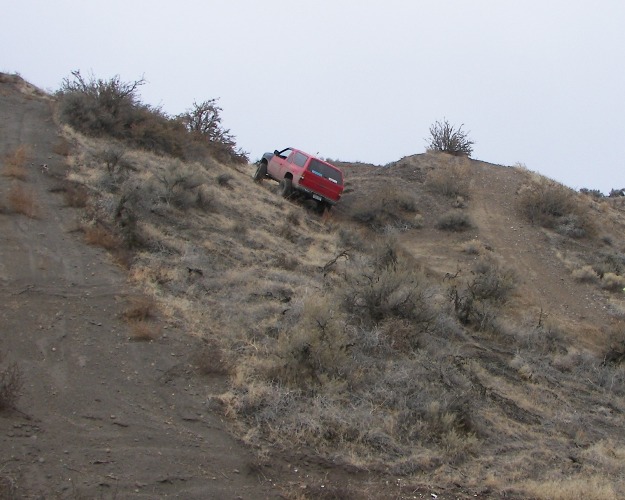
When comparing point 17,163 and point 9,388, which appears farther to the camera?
point 17,163

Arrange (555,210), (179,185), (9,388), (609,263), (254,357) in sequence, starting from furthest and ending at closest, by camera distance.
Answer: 1. (555,210)
2. (609,263)
3. (179,185)
4. (254,357)
5. (9,388)

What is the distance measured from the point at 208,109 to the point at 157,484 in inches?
874

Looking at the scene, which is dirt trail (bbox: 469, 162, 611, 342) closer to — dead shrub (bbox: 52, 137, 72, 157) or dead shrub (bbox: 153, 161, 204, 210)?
dead shrub (bbox: 153, 161, 204, 210)

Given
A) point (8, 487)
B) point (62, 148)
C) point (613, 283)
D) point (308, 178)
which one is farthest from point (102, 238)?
point (613, 283)

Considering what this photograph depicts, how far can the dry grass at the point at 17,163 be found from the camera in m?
13.9

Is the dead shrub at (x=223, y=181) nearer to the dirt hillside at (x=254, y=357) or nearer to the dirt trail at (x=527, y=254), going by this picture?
the dirt hillside at (x=254, y=357)

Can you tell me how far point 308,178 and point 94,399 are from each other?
15227mm

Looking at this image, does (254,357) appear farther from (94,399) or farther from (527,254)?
(527,254)

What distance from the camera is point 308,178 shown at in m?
21.8

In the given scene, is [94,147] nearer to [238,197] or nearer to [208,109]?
[238,197]

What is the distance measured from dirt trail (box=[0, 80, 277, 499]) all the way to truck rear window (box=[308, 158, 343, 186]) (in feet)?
37.6

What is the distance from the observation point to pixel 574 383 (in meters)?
12.3

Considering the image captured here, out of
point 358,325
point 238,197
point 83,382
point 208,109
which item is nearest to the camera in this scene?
point 83,382

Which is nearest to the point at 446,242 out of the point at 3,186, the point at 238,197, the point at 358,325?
the point at 238,197
